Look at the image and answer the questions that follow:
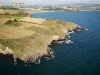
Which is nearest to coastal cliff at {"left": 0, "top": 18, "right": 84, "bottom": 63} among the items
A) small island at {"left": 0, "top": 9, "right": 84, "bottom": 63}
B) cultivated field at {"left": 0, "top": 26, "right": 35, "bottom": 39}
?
small island at {"left": 0, "top": 9, "right": 84, "bottom": 63}

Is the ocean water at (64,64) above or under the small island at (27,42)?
under

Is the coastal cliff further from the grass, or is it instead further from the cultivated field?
the cultivated field

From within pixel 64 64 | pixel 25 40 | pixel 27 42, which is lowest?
pixel 64 64

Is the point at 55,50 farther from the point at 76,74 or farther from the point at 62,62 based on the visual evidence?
the point at 76,74

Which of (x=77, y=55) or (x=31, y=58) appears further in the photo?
(x=77, y=55)

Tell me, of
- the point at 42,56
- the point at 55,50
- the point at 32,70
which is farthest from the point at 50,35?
the point at 32,70

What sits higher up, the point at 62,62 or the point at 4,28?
the point at 4,28

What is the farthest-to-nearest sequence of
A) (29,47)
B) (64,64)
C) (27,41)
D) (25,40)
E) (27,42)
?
(25,40) < (27,41) < (27,42) < (29,47) < (64,64)

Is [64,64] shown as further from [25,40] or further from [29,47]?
[25,40]

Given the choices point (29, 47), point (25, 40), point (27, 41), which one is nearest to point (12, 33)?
point (25, 40)

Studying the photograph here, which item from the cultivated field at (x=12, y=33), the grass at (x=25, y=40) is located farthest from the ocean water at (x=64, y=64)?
the cultivated field at (x=12, y=33)

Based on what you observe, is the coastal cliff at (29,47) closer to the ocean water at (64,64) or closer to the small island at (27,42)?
the small island at (27,42)
